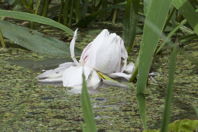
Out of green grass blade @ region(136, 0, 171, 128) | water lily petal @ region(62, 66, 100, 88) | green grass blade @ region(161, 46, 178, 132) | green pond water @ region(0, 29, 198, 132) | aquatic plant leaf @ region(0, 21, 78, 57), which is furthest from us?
aquatic plant leaf @ region(0, 21, 78, 57)

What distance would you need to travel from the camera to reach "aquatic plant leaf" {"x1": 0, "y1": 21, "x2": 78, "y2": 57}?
1541mm

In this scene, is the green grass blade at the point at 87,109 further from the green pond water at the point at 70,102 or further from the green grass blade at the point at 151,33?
the green pond water at the point at 70,102

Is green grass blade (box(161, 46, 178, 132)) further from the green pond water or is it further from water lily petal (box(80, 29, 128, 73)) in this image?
water lily petal (box(80, 29, 128, 73))

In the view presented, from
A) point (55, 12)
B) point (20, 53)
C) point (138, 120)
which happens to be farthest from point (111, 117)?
point (55, 12)

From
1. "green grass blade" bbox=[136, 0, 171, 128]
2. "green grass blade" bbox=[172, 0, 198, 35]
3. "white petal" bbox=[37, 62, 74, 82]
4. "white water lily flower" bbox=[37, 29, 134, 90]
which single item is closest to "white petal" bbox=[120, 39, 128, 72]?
"white water lily flower" bbox=[37, 29, 134, 90]

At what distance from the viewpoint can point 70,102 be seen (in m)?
1.20

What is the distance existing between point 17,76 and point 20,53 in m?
0.21

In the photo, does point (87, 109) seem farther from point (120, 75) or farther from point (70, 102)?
point (120, 75)

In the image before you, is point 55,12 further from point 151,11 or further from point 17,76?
point 151,11

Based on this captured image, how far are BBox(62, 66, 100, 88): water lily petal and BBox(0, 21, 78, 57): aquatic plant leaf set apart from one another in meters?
0.20

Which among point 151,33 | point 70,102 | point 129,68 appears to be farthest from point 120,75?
point 151,33

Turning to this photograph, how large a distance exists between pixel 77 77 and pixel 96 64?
0.05 meters

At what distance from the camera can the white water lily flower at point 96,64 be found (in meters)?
1.31

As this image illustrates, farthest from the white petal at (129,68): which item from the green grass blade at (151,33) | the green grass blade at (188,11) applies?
the green grass blade at (151,33)
